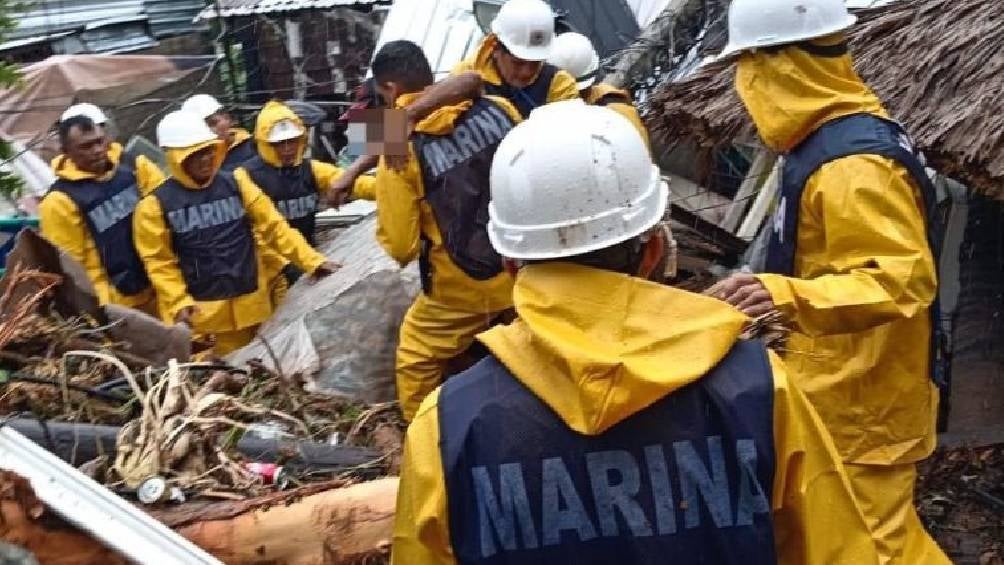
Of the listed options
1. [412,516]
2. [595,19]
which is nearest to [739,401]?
[412,516]

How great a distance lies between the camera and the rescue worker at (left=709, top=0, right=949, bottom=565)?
2.99 metres

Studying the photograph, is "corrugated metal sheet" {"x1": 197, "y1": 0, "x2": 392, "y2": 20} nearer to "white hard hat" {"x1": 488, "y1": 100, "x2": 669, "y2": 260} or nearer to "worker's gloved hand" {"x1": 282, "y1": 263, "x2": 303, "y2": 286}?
"worker's gloved hand" {"x1": 282, "y1": 263, "x2": 303, "y2": 286}

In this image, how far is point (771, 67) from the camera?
3373mm

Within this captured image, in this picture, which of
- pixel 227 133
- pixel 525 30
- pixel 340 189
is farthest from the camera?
pixel 227 133

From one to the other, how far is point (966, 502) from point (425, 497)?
360cm

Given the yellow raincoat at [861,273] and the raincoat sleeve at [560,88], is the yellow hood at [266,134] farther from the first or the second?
the yellow raincoat at [861,273]

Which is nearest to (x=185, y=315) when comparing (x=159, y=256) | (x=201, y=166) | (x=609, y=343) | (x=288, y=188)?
(x=159, y=256)

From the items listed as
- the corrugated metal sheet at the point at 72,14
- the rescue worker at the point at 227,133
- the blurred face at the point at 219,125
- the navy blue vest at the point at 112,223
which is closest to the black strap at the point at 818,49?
the rescue worker at the point at 227,133

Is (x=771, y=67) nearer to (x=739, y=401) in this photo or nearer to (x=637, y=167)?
(x=637, y=167)

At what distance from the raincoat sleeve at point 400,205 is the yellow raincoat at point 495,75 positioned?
1.04m

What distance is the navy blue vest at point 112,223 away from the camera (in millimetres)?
6355

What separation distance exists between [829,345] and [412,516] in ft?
5.50

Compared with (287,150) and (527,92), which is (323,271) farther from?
(527,92)

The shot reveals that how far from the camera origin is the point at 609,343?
179cm
